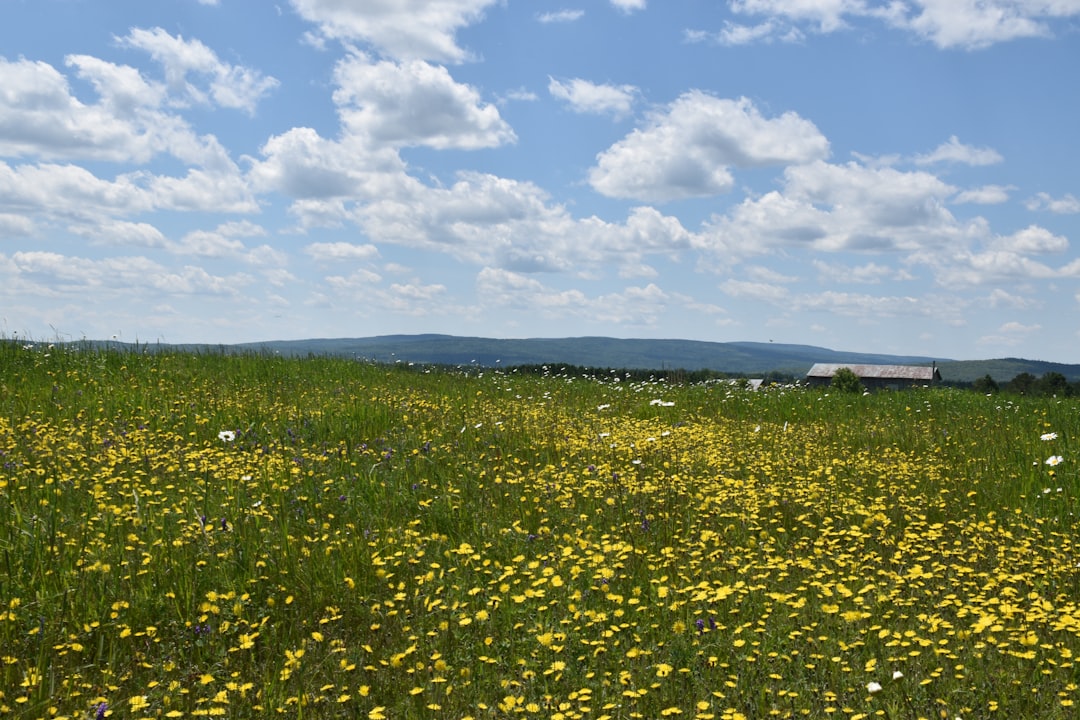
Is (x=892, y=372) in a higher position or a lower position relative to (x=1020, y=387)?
higher

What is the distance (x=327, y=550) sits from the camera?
5238 millimetres

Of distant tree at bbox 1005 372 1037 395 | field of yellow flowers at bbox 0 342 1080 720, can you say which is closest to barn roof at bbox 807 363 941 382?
distant tree at bbox 1005 372 1037 395

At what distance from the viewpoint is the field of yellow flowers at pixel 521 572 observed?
12.7ft

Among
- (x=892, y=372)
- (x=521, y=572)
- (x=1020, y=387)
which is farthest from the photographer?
(x=892, y=372)

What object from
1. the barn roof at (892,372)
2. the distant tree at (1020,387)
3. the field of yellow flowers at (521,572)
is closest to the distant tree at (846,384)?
the distant tree at (1020,387)

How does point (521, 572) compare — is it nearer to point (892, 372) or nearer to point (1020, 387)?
point (1020, 387)

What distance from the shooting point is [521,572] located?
499cm

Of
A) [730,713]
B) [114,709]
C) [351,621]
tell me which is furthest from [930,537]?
[114,709]

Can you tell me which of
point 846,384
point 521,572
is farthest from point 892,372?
point 521,572

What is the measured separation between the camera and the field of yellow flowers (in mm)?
3885

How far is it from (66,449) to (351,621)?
4893mm

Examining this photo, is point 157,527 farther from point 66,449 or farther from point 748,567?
point 748,567

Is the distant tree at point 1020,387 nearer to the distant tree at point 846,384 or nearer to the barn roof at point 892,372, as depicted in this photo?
the distant tree at point 846,384

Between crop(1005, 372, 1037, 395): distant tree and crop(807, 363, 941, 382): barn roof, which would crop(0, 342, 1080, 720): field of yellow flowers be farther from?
crop(807, 363, 941, 382): barn roof
